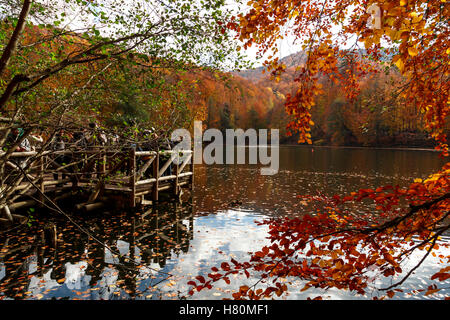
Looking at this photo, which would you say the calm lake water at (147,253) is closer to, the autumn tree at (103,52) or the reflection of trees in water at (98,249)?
the reflection of trees in water at (98,249)

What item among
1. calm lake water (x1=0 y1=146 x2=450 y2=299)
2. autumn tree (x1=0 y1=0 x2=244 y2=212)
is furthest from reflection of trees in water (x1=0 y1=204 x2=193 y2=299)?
autumn tree (x1=0 y1=0 x2=244 y2=212)

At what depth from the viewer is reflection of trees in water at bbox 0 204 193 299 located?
5.48 metres

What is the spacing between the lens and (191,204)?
12.4 metres

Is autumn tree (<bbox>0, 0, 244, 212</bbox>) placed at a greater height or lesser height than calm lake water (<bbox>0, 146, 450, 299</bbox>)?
greater

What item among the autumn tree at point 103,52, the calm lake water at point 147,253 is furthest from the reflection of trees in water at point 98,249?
the autumn tree at point 103,52

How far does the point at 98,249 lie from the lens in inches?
274

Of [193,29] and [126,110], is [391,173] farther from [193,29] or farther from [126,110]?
[126,110]

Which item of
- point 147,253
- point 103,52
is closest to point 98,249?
point 147,253

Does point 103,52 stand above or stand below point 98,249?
above

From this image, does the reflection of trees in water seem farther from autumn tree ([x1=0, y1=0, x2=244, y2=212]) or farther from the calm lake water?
autumn tree ([x1=0, y1=0, x2=244, y2=212])

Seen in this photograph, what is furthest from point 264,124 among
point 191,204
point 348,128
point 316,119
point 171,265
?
point 171,265

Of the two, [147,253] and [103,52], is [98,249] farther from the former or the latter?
[103,52]
